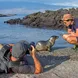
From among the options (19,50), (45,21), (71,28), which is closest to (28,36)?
(71,28)

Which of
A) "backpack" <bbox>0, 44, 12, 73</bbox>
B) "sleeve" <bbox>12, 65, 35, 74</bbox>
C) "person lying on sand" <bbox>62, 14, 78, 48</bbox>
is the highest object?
"person lying on sand" <bbox>62, 14, 78, 48</bbox>

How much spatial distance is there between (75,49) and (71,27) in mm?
1250

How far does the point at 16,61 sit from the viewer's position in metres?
7.45

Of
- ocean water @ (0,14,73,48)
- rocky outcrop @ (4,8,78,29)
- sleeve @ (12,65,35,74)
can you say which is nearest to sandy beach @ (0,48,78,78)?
sleeve @ (12,65,35,74)

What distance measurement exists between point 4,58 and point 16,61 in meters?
0.24

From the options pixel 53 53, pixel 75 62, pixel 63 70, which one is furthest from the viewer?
pixel 53 53

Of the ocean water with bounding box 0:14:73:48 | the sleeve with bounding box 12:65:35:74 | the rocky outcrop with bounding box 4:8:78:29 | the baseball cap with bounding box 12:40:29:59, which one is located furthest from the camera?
the rocky outcrop with bounding box 4:8:78:29

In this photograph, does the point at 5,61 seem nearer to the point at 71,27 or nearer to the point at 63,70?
the point at 63,70

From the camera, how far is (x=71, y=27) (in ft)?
29.0

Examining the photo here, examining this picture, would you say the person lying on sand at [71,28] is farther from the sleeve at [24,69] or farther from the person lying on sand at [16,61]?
the sleeve at [24,69]

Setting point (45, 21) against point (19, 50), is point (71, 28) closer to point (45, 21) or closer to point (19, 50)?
point (19, 50)

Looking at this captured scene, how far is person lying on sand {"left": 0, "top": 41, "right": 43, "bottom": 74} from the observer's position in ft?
23.9

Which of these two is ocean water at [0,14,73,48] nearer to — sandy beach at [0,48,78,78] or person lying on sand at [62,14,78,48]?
sandy beach at [0,48,78,78]

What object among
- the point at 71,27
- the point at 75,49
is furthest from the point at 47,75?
the point at 75,49
